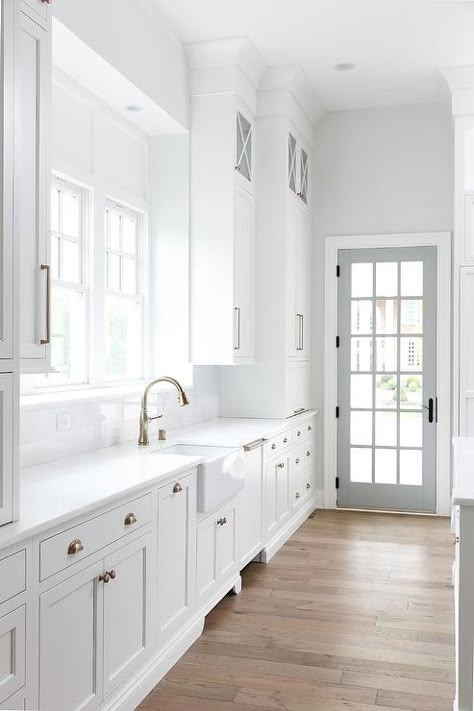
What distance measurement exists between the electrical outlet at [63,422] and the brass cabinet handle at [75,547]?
112 cm

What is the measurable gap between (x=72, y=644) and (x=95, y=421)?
5.06ft

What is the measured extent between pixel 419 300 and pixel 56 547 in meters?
4.42

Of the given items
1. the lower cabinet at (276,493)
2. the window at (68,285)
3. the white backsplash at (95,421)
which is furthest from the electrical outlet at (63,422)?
the lower cabinet at (276,493)

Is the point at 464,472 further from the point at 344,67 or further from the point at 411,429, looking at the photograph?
the point at 344,67

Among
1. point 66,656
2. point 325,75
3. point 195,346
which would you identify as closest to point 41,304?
point 66,656

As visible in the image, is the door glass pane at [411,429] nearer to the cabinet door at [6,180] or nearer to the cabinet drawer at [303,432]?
the cabinet drawer at [303,432]

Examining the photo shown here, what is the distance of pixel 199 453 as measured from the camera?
160 inches

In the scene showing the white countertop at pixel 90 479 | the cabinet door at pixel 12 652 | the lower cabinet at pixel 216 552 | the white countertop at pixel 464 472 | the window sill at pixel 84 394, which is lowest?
the lower cabinet at pixel 216 552

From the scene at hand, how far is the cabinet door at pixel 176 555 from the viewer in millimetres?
3035

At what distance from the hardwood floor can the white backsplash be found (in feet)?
3.45

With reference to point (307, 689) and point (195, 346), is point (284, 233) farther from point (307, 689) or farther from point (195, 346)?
point (307, 689)

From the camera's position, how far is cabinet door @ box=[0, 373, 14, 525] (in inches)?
84.0

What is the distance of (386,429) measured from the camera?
6.10m

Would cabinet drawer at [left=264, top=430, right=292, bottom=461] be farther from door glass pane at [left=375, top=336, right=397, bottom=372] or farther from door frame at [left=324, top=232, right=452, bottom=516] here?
door frame at [left=324, top=232, right=452, bottom=516]
